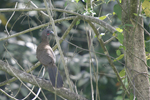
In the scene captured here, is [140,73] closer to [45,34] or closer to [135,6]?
[135,6]

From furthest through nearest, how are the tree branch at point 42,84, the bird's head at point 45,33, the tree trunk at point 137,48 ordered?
the bird's head at point 45,33 → the tree branch at point 42,84 → the tree trunk at point 137,48

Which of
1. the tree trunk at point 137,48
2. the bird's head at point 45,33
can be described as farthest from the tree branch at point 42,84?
the bird's head at point 45,33

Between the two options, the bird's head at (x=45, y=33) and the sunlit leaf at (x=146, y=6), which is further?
the bird's head at (x=45, y=33)

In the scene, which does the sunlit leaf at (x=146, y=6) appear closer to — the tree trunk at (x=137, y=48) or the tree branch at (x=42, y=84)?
the tree trunk at (x=137, y=48)

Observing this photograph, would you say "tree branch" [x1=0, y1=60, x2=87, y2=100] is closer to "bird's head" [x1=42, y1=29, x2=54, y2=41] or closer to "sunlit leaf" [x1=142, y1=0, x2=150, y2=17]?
"sunlit leaf" [x1=142, y1=0, x2=150, y2=17]

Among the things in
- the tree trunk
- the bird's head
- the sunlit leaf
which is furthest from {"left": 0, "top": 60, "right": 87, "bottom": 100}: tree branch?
the bird's head

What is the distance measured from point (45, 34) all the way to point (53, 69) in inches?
31.1

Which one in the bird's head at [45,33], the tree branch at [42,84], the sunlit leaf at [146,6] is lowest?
the tree branch at [42,84]

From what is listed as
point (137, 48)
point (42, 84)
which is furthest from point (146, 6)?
point (42, 84)

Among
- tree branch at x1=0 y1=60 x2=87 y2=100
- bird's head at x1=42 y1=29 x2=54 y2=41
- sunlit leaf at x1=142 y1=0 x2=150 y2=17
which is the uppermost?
sunlit leaf at x1=142 y1=0 x2=150 y2=17

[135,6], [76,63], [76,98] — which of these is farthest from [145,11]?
[76,63]

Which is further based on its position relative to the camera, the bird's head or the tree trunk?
the bird's head

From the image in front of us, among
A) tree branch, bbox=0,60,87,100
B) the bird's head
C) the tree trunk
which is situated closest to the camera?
the tree trunk

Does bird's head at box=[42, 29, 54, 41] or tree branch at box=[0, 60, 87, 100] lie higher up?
bird's head at box=[42, 29, 54, 41]
